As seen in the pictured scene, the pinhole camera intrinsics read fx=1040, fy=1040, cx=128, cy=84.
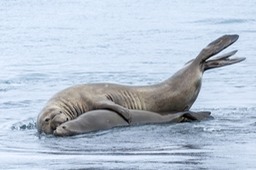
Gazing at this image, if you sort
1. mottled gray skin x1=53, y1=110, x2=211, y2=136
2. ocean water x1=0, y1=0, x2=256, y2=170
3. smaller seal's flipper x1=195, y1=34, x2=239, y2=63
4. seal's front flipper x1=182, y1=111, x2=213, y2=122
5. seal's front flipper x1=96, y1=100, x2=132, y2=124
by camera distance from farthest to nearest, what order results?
1. smaller seal's flipper x1=195, y1=34, x2=239, y2=63
2. seal's front flipper x1=182, y1=111, x2=213, y2=122
3. seal's front flipper x1=96, y1=100, x2=132, y2=124
4. mottled gray skin x1=53, y1=110, x2=211, y2=136
5. ocean water x1=0, y1=0, x2=256, y2=170

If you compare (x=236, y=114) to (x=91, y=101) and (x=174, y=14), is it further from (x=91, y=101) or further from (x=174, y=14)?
(x=174, y=14)

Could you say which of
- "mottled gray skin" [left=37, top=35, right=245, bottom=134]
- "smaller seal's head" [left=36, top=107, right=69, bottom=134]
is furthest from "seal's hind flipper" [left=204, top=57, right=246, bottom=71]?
"smaller seal's head" [left=36, top=107, right=69, bottom=134]

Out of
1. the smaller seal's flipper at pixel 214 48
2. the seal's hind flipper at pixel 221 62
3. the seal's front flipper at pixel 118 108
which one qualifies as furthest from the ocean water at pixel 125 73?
the smaller seal's flipper at pixel 214 48

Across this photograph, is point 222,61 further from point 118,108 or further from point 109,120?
point 109,120

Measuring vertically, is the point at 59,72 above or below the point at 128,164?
below

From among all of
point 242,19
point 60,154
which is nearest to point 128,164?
point 60,154

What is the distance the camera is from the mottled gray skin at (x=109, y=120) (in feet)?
35.8

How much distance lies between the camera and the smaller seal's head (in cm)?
1108

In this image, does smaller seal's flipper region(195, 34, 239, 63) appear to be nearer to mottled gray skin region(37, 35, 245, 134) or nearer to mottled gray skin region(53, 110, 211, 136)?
mottled gray skin region(37, 35, 245, 134)

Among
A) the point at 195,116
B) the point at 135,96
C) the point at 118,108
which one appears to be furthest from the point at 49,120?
the point at 195,116

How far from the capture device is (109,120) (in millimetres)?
11336

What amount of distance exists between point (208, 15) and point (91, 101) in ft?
55.8

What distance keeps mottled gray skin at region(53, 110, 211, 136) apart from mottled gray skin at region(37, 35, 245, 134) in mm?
105

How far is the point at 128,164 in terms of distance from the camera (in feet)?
28.7
